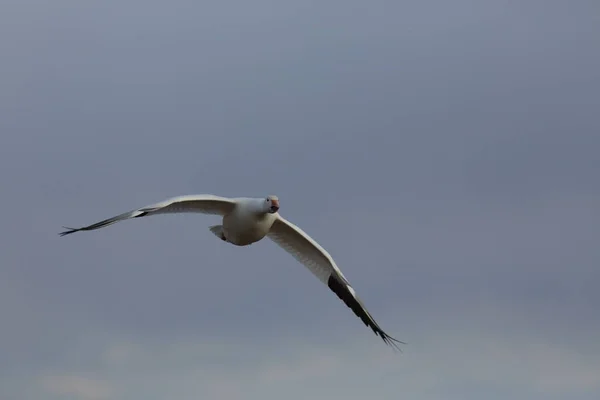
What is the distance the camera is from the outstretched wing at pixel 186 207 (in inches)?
1304

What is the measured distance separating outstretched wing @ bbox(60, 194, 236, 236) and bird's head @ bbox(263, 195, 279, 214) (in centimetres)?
104

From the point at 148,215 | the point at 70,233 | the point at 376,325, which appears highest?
the point at 376,325

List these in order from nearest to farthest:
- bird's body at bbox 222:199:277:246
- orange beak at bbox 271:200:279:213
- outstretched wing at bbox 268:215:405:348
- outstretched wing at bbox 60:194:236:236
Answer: outstretched wing at bbox 60:194:236:236 < orange beak at bbox 271:200:279:213 < bird's body at bbox 222:199:277:246 < outstretched wing at bbox 268:215:405:348

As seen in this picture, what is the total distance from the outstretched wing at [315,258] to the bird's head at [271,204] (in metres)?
1.92

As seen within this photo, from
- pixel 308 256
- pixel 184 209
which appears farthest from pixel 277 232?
pixel 184 209

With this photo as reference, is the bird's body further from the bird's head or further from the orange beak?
the orange beak

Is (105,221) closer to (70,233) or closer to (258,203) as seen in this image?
(70,233)

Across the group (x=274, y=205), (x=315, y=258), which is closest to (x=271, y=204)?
(x=274, y=205)

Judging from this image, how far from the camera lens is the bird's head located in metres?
35.3

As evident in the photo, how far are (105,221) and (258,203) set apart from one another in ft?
15.7

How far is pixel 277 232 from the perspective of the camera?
127ft

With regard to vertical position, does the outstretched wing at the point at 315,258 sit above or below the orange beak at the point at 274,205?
above

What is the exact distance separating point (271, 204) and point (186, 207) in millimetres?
2307

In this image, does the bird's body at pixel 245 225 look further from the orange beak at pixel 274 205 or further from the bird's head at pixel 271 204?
the orange beak at pixel 274 205
